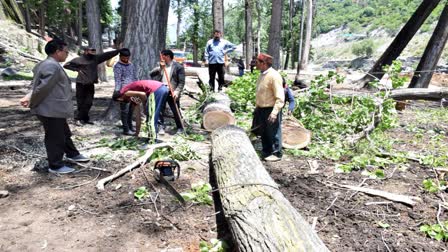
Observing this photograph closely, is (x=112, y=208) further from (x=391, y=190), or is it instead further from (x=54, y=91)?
(x=391, y=190)

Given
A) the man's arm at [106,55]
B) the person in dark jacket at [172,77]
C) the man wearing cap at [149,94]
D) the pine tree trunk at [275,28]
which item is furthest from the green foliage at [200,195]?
the pine tree trunk at [275,28]

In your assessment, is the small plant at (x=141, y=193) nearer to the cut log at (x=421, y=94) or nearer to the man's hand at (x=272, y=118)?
the man's hand at (x=272, y=118)

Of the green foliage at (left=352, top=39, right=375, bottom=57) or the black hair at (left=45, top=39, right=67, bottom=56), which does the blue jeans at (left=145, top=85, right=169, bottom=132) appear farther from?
the green foliage at (left=352, top=39, right=375, bottom=57)

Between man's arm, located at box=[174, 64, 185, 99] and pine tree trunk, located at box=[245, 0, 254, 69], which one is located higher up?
pine tree trunk, located at box=[245, 0, 254, 69]

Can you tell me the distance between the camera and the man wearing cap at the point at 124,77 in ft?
22.4

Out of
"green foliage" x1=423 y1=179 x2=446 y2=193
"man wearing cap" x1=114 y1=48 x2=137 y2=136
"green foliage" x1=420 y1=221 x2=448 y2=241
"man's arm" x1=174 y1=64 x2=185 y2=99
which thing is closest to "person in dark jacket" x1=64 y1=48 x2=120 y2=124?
"man wearing cap" x1=114 y1=48 x2=137 y2=136

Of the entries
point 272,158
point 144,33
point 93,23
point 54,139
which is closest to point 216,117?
point 272,158

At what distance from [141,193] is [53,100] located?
1.73m

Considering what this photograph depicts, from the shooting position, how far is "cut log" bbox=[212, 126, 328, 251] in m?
2.89

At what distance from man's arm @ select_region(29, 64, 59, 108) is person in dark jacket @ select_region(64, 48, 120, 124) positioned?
2.50 metres

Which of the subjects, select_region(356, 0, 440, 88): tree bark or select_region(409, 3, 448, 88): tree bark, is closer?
select_region(409, 3, 448, 88): tree bark

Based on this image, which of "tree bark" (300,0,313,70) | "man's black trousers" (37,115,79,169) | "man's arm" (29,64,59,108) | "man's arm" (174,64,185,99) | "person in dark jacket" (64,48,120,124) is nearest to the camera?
"man's arm" (29,64,59,108)

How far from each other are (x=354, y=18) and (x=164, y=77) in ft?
543

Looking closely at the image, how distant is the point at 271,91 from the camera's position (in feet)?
18.7
